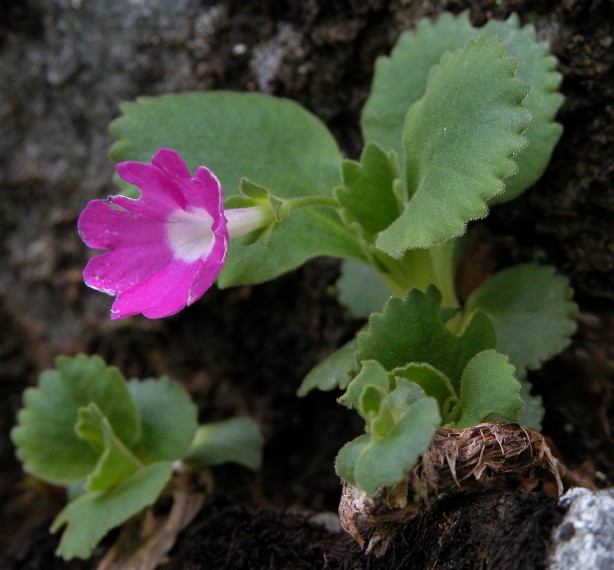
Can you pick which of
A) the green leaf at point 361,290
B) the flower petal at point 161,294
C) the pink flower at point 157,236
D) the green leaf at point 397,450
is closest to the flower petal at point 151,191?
the pink flower at point 157,236

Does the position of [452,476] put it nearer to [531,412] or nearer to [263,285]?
[531,412]

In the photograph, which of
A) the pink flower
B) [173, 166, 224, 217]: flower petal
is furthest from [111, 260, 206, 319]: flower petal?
[173, 166, 224, 217]: flower petal

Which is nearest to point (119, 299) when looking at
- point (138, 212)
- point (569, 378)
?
point (138, 212)

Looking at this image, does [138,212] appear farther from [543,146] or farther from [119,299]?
[543,146]

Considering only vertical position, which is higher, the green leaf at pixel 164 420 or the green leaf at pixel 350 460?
the green leaf at pixel 350 460

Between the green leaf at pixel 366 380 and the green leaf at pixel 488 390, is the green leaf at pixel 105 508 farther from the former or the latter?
the green leaf at pixel 488 390

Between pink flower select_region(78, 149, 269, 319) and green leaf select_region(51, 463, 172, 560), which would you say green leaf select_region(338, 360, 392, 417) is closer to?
pink flower select_region(78, 149, 269, 319)

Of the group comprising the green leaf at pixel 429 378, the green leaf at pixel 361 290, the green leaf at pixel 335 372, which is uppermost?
the green leaf at pixel 429 378

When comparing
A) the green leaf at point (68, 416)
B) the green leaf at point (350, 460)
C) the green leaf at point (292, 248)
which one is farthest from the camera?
the green leaf at point (68, 416)
